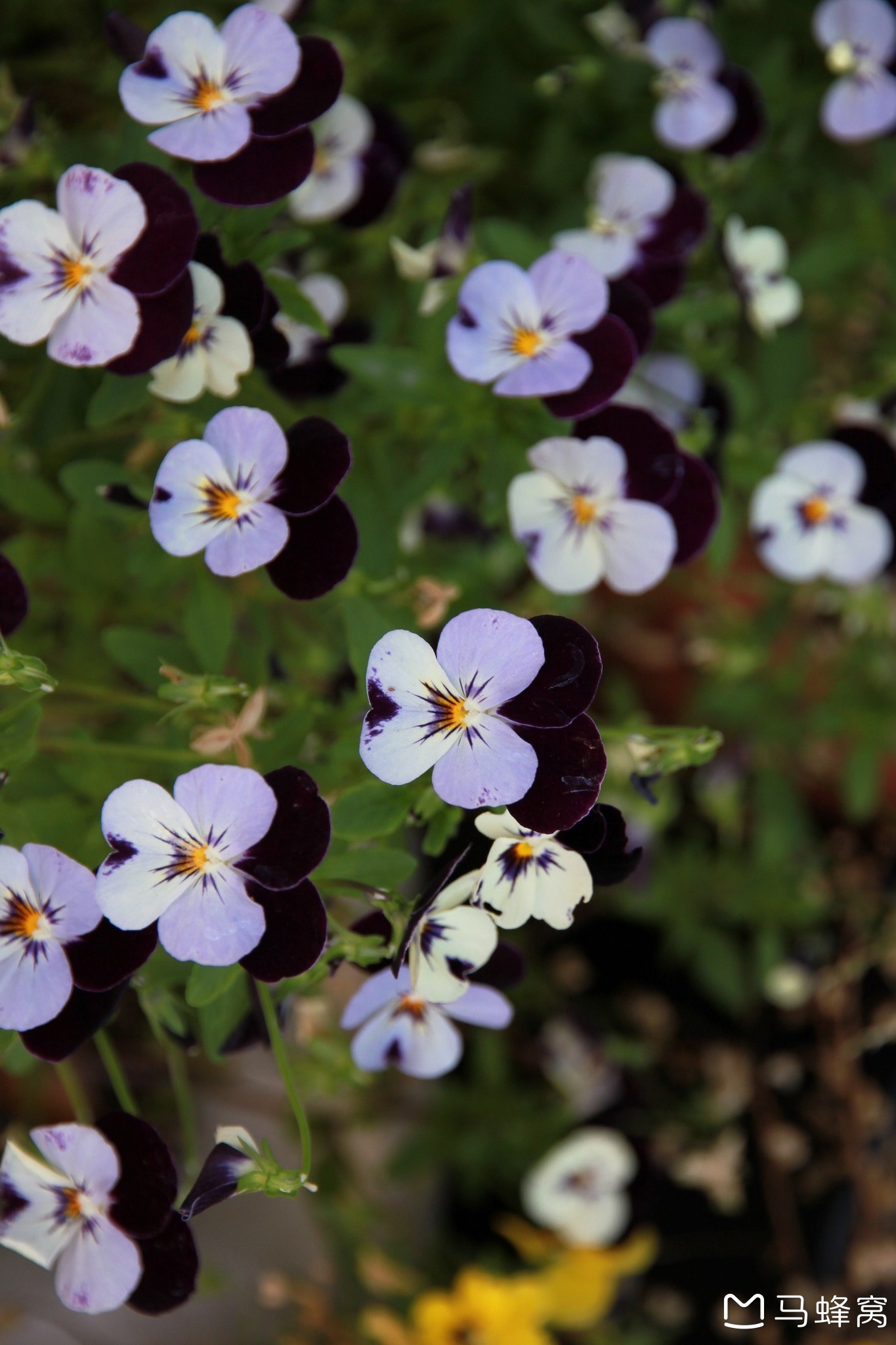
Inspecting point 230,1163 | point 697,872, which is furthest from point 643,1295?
point 230,1163

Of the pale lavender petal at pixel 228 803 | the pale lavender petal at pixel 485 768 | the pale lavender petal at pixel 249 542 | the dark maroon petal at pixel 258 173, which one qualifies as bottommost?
the pale lavender petal at pixel 228 803

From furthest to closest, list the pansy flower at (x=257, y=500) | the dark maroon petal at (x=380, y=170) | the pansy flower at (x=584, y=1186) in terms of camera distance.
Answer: the pansy flower at (x=584, y=1186), the dark maroon petal at (x=380, y=170), the pansy flower at (x=257, y=500)

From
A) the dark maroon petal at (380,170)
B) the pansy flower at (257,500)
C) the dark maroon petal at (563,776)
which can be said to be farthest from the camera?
the dark maroon petal at (380,170)

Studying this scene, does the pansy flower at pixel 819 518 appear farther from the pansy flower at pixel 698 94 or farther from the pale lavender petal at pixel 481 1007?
the pale lavender petal at pixel 481 1007

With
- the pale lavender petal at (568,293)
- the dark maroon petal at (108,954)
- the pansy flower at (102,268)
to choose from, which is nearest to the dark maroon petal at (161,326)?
the pansy flower at (102,268)

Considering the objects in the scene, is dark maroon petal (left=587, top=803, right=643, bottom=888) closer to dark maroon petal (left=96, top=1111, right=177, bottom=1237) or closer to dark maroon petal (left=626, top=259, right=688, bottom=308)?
dark maroon petal (left=96, top=1111, right=177, bottom=1237)

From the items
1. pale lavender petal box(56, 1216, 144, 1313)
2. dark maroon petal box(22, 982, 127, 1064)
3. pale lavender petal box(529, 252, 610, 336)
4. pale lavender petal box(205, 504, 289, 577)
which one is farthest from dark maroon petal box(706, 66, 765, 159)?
pale lavender petal box(56, 1216, 144, 1313)
